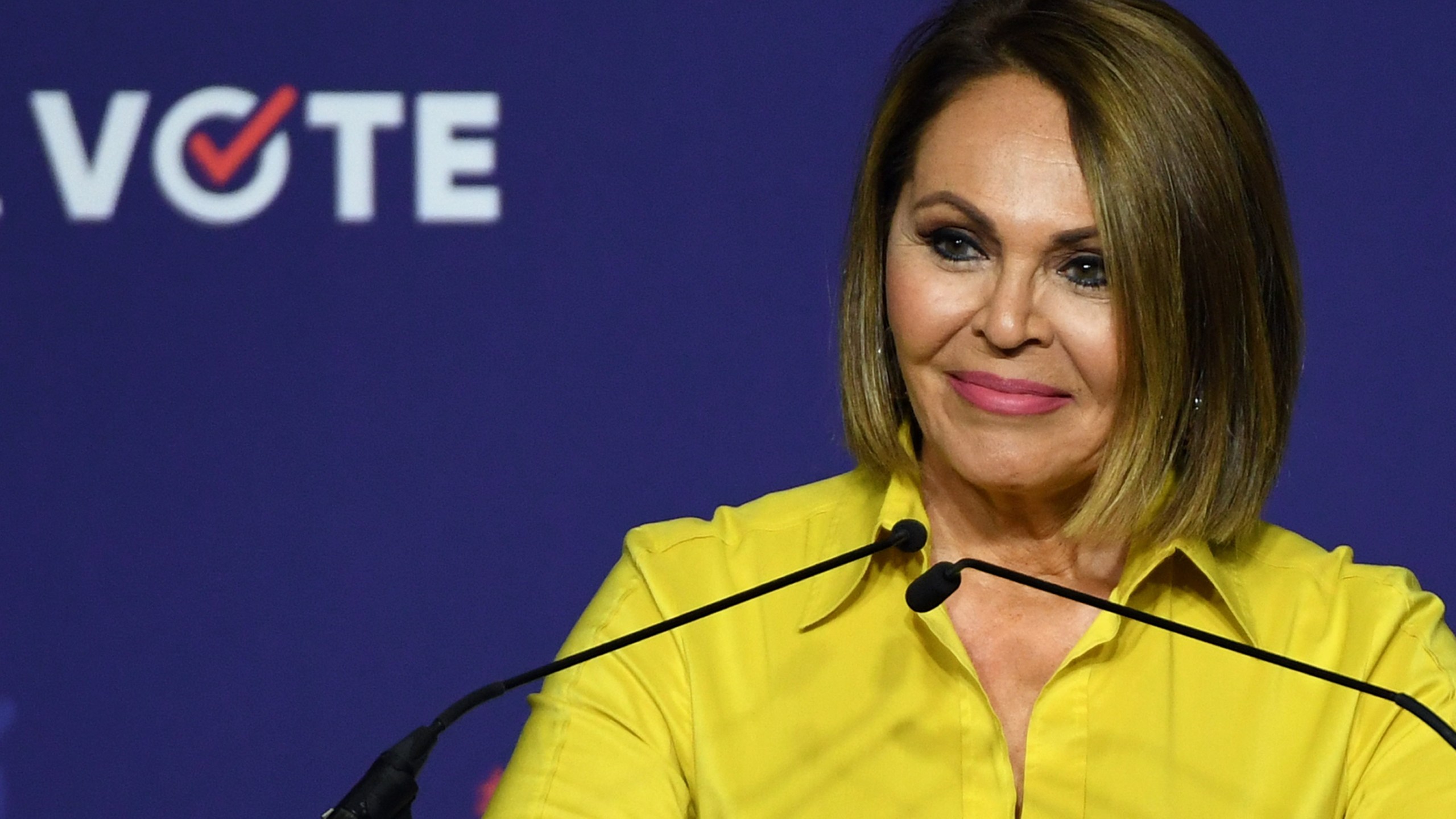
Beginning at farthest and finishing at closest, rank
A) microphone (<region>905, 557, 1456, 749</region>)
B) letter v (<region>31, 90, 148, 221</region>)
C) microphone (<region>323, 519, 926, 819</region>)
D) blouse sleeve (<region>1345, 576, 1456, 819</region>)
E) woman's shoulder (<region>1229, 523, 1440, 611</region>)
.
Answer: letter v (<region>31, 90, 148, 221</region>), woman's shoulder (<region>1229, 523, 1440, 611</region>), blouse sleeve (<region>1345, 576, 1456, 819</region>), microphone (<region>905, 557, 1456, 749</region>), microphone (<region>323, 519, 926, 819</region>)

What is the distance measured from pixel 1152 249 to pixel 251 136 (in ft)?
3.64

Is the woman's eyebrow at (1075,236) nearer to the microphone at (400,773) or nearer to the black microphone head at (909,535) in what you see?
the black microphone head at (909,535)

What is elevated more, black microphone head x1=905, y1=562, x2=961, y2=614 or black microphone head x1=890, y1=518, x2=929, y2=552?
black microphone head x1=890, y1=518, x2=929, y2=552

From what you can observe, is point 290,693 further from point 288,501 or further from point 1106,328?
point 1106,328

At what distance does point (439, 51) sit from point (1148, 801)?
1.16 meters

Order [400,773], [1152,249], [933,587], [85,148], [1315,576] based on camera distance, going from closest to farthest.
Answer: [400,773]
[933,587]
[1152,249]
[1315,576]
[85,148]

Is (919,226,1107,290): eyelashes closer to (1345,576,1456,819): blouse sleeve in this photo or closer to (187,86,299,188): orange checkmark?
(1345,576,1456,819): blouse sleeve

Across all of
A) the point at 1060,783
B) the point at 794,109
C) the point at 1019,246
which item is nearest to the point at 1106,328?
the point at 1019,246

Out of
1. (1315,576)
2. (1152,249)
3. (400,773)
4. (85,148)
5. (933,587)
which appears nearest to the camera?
(400,773)

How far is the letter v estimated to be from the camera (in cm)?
199

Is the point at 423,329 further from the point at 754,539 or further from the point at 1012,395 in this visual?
the point at 1012,395

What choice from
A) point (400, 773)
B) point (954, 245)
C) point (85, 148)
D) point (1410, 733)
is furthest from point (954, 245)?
point (85, 148)

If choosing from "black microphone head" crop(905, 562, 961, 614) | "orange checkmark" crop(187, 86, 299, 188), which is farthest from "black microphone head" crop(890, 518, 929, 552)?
"orange checkmark" crop(187, 86, 299, 188)

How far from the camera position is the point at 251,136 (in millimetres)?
2021
